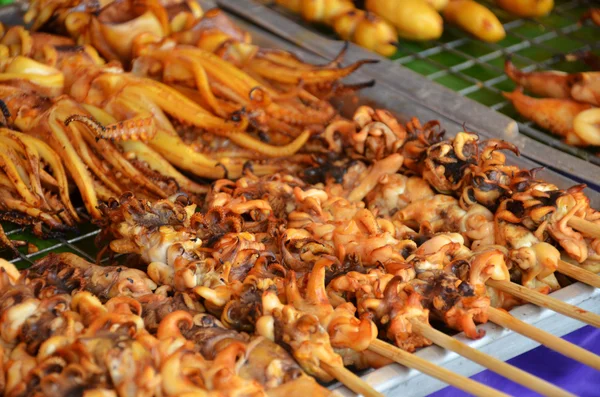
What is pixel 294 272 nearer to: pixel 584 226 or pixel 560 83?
pixel 584 226

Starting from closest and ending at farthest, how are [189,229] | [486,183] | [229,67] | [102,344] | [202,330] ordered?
[102,344] → [202,330] → [189,229] → [486,183] → [229,67]

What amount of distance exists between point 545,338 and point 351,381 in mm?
526

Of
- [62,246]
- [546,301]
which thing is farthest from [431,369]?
[62,246]

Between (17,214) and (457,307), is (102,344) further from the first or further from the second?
(17,214)

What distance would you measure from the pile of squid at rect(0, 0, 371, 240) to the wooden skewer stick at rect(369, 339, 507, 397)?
4.11 ft

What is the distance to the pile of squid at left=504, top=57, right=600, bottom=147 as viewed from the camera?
3372 mm

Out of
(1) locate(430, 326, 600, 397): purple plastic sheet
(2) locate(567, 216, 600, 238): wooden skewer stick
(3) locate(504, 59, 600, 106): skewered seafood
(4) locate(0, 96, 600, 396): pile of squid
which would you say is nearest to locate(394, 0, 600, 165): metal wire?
(3) locate(504, 59, 600, 106): skewered seafood

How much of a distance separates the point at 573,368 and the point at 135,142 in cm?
176

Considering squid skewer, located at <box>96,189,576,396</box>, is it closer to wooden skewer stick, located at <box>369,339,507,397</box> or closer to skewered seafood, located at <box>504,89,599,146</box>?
wooden skewer stick, located at <box>369,339,507,397</box>

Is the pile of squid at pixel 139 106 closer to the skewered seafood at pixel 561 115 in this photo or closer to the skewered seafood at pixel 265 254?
the skewered seafood at pixel 265 254

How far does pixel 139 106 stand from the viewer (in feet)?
10.3

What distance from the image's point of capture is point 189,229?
7.89ft

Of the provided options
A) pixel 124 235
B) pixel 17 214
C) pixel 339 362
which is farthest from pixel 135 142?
pixel 339 362

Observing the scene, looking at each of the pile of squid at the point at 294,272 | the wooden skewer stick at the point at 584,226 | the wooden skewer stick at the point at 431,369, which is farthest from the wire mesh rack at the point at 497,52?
the wooden skewer stick at the point at 431,369
